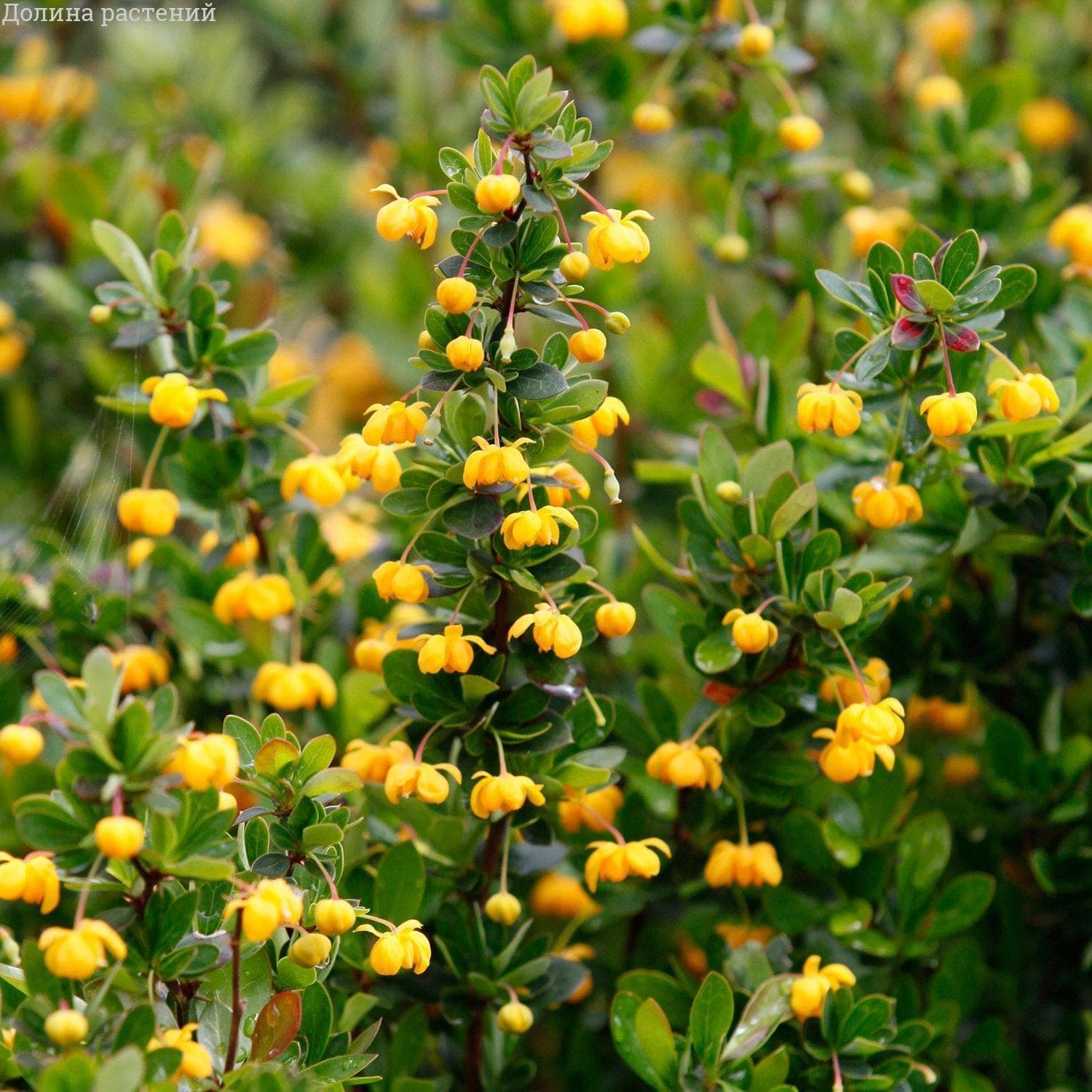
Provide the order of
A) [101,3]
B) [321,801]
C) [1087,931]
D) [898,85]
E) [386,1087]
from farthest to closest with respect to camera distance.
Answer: [101,3] → [898,85] → [1087,931] → [386,1087] → [321,801]

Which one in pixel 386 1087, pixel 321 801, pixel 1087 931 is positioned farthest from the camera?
pixel 1087 931

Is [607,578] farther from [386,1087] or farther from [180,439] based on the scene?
[386,1087]

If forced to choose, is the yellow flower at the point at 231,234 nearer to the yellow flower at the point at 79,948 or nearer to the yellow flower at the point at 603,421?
the yellow flower at the point at 603,421

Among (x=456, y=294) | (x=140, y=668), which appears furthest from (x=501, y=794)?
(x=140, y=668)

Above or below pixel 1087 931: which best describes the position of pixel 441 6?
above

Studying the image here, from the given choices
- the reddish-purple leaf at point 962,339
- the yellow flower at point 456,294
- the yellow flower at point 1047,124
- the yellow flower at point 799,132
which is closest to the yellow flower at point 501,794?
the yellow flower at point 456,294

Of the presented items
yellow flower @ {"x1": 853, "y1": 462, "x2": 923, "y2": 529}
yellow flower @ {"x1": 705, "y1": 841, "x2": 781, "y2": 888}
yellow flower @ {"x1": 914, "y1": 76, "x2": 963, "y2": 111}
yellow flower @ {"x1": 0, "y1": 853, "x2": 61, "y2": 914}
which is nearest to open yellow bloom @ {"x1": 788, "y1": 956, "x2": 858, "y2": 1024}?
yellow flower @ {"x1": 705, "y1": 841, "x2": 781, "y2": 888}

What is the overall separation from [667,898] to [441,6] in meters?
1.63

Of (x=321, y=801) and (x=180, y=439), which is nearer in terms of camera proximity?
(x=321, y=801)

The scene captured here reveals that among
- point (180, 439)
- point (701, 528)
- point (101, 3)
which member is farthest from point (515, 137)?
point (101, 3)

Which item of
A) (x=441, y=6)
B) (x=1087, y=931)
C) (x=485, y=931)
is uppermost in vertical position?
(x=441, y=6)

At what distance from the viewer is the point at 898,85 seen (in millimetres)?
2152

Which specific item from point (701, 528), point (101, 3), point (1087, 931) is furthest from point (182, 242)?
point (101, 3)

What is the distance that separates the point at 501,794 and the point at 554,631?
0.14 m
